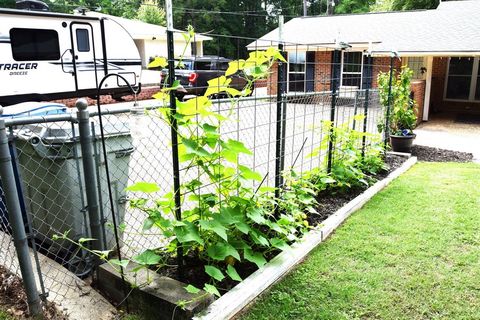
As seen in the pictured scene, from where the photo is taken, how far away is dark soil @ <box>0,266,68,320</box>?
237cm

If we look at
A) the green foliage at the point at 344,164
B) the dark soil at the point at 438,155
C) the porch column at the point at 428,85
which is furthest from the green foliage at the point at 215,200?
the porch column at the point at 428,85

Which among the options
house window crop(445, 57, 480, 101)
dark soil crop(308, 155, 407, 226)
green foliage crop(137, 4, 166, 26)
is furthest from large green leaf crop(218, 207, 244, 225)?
green foliage crop(137, 4, 166, 26)

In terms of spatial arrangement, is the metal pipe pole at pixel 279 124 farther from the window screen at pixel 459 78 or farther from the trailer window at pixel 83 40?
the window screen at pixel 459 78

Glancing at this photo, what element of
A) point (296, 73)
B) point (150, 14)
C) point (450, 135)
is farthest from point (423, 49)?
point (150, 14)

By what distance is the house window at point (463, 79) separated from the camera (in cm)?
1487

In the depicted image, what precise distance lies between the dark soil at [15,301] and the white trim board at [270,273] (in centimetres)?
89

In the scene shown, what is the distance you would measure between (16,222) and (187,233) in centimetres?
98

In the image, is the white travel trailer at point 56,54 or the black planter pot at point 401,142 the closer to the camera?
the black planter pot at point 401,142

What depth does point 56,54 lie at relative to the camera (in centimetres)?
1034

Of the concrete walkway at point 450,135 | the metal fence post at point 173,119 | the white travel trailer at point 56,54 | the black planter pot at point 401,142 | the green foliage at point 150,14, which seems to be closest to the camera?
the metal fence post at point 173,119

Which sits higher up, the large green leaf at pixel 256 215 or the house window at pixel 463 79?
the house window at pixel 463 79

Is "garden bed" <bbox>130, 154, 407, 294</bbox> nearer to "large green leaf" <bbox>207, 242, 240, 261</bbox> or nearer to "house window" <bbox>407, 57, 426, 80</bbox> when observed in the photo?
"large green leaf" <bbox>207, 242, 240, 261</bbox>

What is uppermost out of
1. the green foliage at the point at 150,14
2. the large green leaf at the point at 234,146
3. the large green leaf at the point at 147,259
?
the green foliage at the point at 150,14

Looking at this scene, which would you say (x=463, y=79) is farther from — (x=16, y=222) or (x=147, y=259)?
(x=16, y=222)
